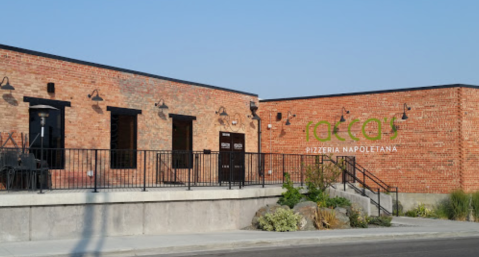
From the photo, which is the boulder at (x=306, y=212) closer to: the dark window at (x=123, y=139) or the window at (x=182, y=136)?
the window at (x=182, y=136)

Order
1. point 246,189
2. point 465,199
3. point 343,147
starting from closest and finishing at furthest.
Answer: point 246,189 < point 465,199 < point 343,147

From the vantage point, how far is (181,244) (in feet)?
43.7

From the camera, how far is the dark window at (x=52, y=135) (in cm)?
1752

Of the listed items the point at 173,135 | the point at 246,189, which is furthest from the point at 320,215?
the point at 173,135

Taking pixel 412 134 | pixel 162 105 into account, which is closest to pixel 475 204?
pixel 412 134

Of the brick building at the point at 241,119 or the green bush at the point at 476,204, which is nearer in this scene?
the brick building at the point at 241,119

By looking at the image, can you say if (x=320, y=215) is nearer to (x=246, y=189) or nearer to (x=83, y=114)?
(x=246, y=189)

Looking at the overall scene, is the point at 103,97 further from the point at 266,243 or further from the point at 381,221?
the point at 381,221

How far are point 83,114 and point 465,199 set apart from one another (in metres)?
14.8

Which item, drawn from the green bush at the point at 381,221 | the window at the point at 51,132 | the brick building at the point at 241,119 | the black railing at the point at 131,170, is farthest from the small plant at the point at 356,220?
the window at the point at 51,132

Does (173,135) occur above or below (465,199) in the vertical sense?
above

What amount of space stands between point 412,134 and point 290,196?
7466 millimetres

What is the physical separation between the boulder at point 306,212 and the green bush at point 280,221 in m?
0.44

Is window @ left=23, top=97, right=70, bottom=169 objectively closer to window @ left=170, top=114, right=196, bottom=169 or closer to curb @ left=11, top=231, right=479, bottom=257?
window @ left=170, top=114, right=196, bottom=169
